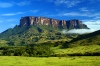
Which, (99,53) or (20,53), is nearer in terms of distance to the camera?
(99,53)

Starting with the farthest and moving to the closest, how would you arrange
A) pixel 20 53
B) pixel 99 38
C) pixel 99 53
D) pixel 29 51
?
pixel 99 38 < pixel 29 51 < pixel 20 53 < pixel 99 53

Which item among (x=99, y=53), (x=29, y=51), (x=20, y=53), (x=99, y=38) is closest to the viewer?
(x=99, y=53)

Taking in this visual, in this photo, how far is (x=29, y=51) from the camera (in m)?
80.1

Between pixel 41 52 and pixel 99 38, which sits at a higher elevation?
pixel 99 38

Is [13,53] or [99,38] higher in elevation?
[99,38]

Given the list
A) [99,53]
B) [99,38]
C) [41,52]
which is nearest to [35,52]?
[41,52]

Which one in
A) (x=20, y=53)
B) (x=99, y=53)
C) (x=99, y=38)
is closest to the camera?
(x=99, y=53)

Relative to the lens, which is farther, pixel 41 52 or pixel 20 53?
pixel 41 52

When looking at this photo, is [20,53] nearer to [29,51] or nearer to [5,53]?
[29,51]

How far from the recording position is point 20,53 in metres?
74.8

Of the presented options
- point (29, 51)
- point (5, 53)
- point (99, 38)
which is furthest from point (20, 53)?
point (99, 38)

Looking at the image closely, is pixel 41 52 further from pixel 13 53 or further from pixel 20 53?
pixel 13 53

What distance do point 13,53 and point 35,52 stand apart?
1749cm

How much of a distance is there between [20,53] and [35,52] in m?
11.2
